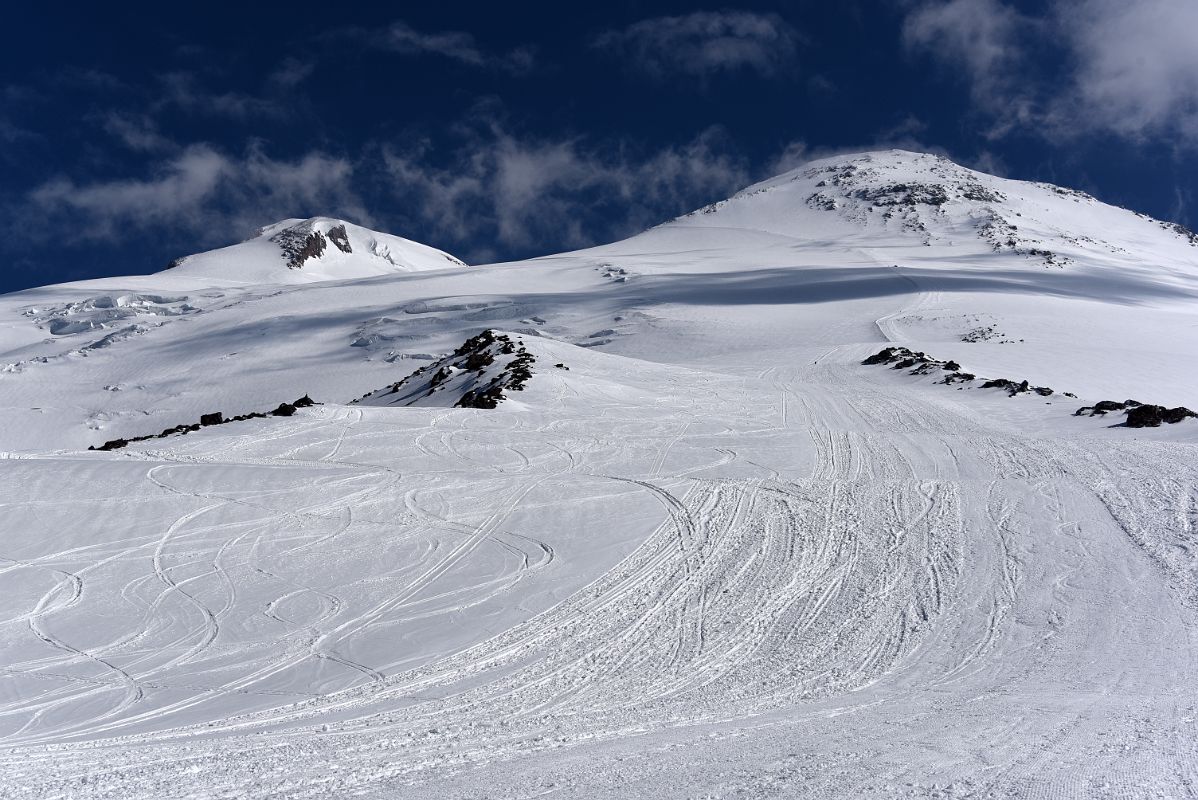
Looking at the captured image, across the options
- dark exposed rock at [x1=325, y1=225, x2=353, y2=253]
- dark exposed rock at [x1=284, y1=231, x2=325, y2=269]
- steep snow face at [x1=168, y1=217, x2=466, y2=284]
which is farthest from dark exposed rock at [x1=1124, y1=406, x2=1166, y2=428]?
dark exposed rock at [x1=325, y1=225, x2=353, y2=253]

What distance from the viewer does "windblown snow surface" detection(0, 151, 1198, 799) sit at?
561 cm

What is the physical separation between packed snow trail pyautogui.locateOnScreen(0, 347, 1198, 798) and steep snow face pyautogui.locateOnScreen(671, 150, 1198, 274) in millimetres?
75320

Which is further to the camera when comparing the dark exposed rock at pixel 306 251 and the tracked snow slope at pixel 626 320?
the dark exposed rock at pixel 306 251

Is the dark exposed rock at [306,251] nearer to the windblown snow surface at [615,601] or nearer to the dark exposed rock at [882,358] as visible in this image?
the dark exposed rock at [882,358]

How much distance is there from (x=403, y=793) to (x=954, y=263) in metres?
79.6

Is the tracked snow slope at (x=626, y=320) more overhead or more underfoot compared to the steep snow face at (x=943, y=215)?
Answer: more underfoot

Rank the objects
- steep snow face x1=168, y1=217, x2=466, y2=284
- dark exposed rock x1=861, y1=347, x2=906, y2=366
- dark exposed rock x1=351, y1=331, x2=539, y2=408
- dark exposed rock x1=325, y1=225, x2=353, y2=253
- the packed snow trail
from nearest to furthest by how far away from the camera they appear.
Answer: the packed snow trail, dark exposed rock x1=351, y1=331, x2=539, y2=408, dark exposed rock x1=861, y1=347, x2=906, y2=366, steep snow face x1=168, y1=217, x2=466, y2=284, dark exposed rock x1=325, y1=225, x2=353, y2=253

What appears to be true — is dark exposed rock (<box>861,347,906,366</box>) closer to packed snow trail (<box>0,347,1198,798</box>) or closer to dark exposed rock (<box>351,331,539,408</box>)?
dark exposed rock (<box>351,331,539,408</box>)

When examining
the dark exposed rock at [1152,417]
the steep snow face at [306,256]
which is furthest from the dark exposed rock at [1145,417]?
the steep snow face at [306,256]

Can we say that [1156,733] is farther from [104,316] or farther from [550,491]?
[104,316]

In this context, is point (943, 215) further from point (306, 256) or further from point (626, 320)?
point (306, 256)

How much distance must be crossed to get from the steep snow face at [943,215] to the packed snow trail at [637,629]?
75.3 meters

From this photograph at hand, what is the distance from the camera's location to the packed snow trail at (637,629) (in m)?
5.55

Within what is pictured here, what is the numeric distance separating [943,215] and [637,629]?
111 metres
